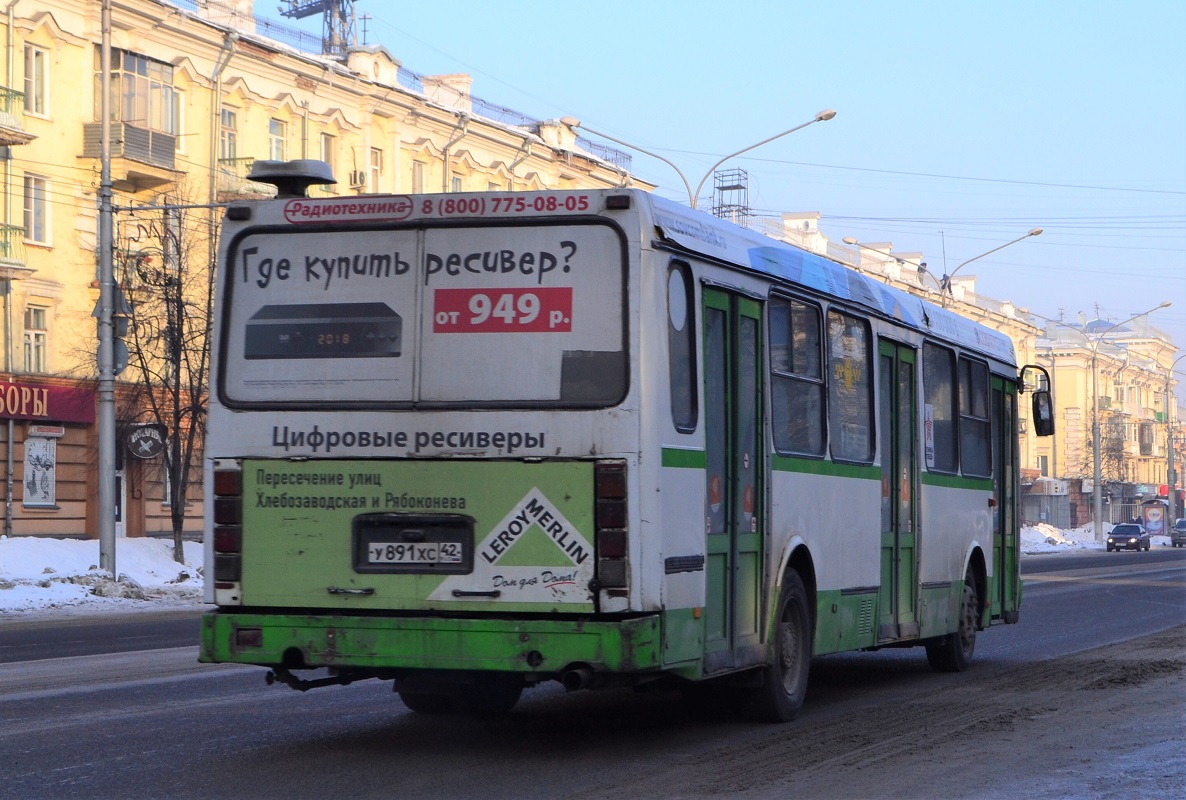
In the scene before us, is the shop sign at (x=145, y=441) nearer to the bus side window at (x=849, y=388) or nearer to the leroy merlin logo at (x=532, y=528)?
the bus side window at (x=849, y=388)

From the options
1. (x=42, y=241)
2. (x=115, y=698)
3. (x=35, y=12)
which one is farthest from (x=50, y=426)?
(x=115, y=698)

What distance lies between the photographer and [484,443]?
8.20m

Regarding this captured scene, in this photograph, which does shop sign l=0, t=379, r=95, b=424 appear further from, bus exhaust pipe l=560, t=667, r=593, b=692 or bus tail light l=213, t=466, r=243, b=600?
bus exhaust pipe l=560, t=667, r=593, b=692

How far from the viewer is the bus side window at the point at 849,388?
10836mm

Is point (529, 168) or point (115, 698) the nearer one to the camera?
point (115, 698)

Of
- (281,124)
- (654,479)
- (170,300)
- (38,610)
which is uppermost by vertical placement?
(281,124)

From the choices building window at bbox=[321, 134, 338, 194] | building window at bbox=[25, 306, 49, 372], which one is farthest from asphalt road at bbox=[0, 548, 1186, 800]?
building window at bbox=[321, 134, 338, 194]

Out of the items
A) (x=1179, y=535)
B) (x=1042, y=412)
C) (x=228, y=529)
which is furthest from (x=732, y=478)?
(x=1179, y=535)

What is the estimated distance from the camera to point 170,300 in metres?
33.9

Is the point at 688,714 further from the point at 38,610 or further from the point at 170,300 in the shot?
the point at 170,300

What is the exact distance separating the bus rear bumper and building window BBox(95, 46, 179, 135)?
31.9m

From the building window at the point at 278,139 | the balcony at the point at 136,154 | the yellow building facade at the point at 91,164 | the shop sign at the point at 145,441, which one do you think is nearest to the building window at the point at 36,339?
the yellow building facade at the point at 91,164

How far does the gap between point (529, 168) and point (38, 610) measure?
32.0 m

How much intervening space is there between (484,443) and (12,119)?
30093 millimetres
